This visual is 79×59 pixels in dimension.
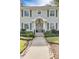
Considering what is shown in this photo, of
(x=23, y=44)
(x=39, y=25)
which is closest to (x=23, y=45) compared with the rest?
(x=23, y=44)

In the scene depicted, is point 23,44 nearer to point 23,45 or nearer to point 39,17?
point 23,45

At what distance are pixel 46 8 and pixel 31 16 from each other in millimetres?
371

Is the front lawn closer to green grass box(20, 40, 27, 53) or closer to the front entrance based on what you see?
green grass box(20, 40, 27, 53)

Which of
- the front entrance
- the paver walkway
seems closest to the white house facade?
the front entrance

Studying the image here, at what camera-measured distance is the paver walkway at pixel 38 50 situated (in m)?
2.78

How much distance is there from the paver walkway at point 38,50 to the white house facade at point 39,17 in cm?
24

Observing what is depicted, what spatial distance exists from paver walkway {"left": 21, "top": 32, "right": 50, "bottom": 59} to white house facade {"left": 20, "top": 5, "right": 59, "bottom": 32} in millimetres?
237

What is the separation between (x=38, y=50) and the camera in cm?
285

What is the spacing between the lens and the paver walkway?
2.78 meters
